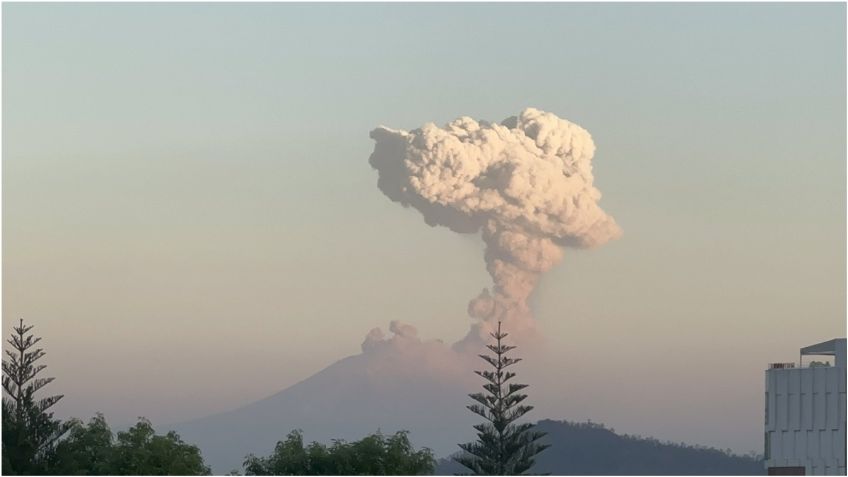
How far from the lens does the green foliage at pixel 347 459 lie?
253 ft

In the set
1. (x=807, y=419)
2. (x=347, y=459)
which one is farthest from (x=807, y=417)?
(x=347, y=459)

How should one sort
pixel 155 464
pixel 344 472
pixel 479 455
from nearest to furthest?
pixel 155 464 < pixel 344 472 < pixel 479 455

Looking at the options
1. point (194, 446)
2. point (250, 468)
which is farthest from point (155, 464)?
point (250, 468)

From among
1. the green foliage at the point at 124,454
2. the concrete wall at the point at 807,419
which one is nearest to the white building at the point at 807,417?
the concrete wall at the point at 807,419

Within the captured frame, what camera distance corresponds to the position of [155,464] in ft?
236

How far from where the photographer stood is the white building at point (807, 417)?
207 ft

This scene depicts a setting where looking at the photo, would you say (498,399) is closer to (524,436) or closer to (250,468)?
(524,436)

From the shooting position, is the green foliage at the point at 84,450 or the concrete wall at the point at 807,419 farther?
the green foliage at the point at 84,450

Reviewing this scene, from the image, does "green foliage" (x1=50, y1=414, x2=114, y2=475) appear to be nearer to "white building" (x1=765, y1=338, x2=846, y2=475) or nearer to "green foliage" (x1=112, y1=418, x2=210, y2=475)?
"green foliage" (x1=112, y1=418, x2=210, y2=475)

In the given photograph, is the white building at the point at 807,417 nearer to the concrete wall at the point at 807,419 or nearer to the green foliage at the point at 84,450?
the concrete wall at the point at 807,419

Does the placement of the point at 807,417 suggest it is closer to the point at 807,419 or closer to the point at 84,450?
the point at 807,419

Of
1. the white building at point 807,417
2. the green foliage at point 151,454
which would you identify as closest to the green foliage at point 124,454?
the green foliage at point 151,454

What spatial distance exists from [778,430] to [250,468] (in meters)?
23.2

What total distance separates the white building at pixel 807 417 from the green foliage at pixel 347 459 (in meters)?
16.1
